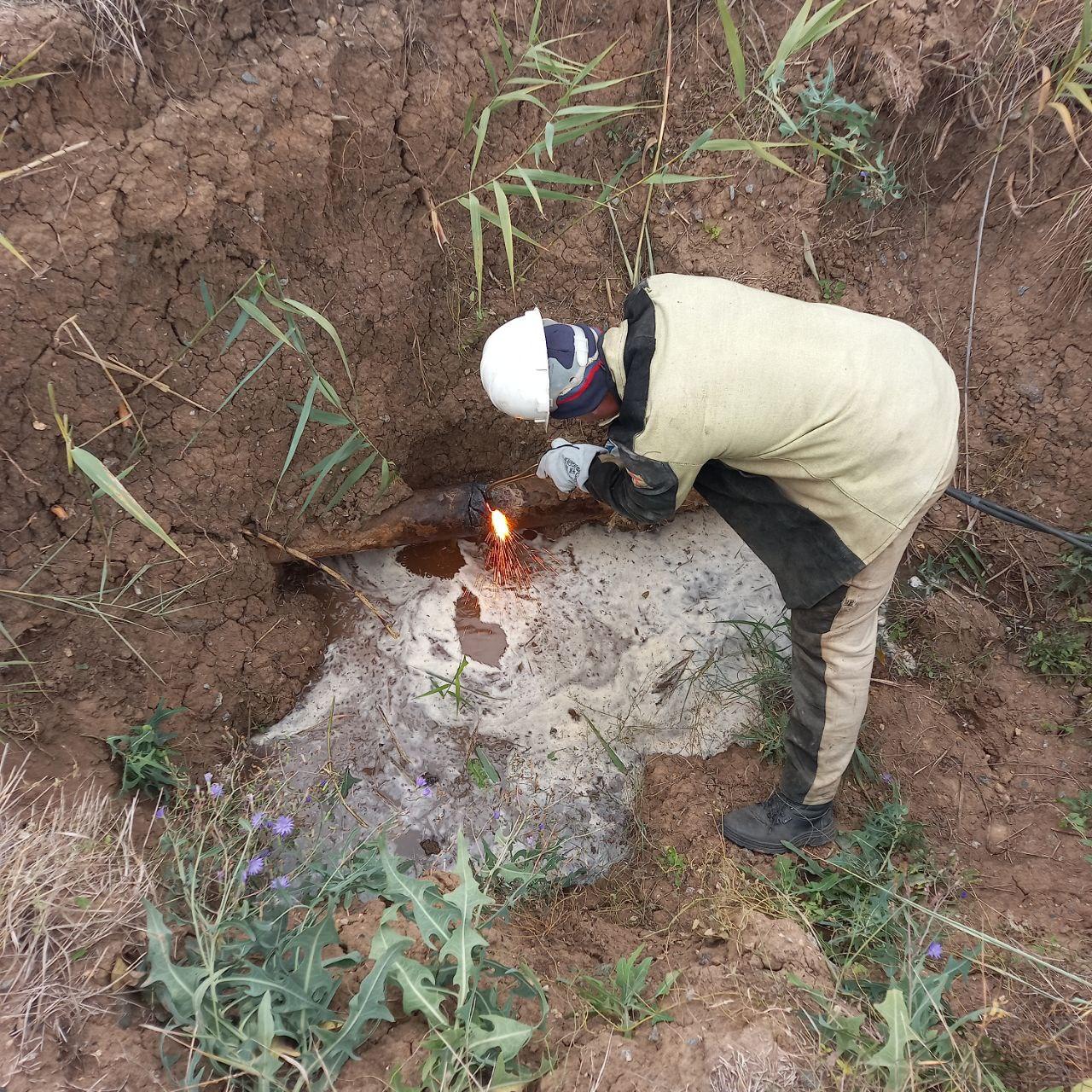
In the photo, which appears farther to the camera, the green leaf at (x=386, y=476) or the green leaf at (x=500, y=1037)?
the green leaf at (x=386, y=476)

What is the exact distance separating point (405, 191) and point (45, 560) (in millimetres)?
1548

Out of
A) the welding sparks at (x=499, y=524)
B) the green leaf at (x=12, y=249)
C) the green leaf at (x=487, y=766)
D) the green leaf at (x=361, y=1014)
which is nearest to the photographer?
the green leaf at (x=361, y=1014)

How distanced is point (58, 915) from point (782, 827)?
198cm

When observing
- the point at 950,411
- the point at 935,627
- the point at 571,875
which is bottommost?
the point at 571,875

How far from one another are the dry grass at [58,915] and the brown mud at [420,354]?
0.08 meters

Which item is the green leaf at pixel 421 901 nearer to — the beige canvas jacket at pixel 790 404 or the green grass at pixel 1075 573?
the beige canvas jacket at pixel 790 404

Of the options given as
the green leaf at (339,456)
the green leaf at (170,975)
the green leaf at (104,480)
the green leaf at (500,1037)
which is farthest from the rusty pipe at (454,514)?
the green leaf at (500,1037)

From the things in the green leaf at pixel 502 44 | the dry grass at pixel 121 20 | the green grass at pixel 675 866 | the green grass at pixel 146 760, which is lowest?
the green grass at pixel 675 866

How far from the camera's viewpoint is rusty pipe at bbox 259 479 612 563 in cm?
262

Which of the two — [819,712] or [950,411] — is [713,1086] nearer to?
[819,712]

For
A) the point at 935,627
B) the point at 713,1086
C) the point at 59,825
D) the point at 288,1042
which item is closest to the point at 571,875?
the point at 713,1086

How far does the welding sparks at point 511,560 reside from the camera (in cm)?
284

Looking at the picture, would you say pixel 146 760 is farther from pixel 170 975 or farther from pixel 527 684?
pixel 527 684

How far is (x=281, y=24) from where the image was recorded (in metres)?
1.97
